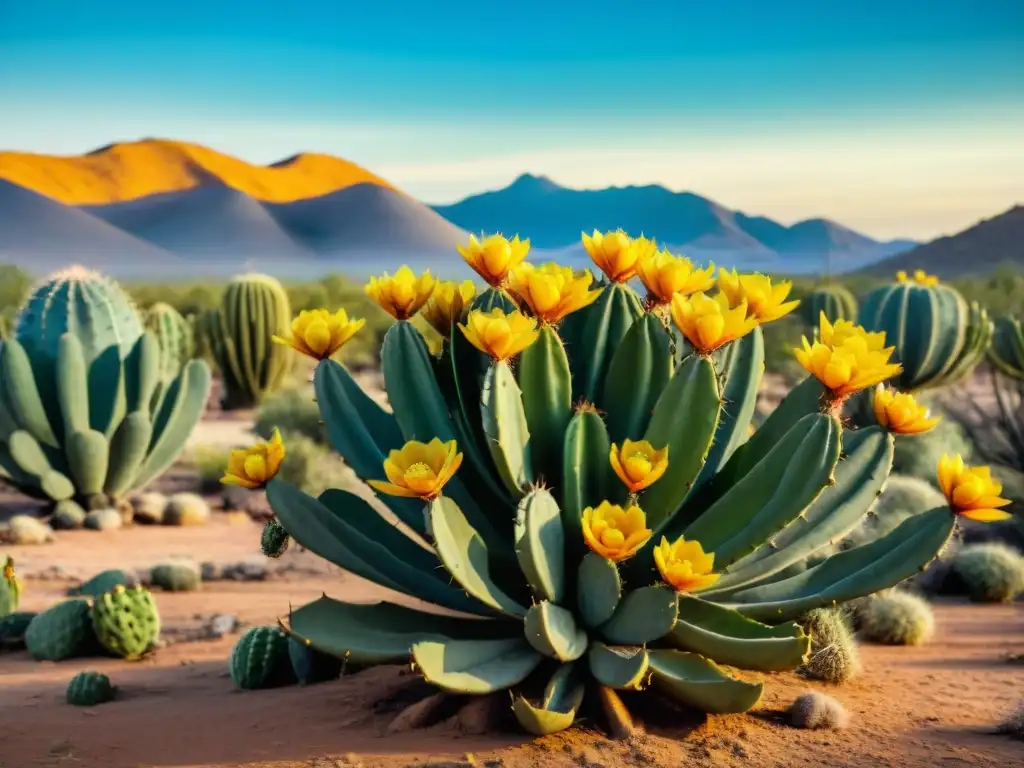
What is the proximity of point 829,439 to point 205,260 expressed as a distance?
380 feet

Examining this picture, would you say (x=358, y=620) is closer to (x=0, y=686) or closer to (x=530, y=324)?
(x=530, y=324)

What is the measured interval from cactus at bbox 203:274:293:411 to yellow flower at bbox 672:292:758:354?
47.9 feet

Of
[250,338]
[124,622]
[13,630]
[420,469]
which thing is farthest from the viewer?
[250,338]

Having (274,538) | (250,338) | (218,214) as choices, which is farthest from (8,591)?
(218,214)

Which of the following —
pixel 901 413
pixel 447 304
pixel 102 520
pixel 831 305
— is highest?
pixel 831 305

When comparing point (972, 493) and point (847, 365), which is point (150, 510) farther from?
point (972, 493)

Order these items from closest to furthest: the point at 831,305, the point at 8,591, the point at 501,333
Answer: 1. the point at 501,333
2. the point at 8,591
3. the point at 831,305

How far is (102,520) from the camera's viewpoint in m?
9.91

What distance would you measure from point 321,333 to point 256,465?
0.52m

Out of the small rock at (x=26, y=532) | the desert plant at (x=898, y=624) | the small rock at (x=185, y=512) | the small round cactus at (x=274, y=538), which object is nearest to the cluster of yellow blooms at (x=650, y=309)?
the small round cactus at (x=274, y=538)

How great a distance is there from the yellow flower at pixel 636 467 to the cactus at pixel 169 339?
7816 mm

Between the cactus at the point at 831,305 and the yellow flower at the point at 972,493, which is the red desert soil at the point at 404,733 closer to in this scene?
the yellow flower at the point at 972,493

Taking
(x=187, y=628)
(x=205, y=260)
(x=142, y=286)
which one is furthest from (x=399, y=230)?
(x=187, y=628)

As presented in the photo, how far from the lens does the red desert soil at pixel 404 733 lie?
3.76 meters
